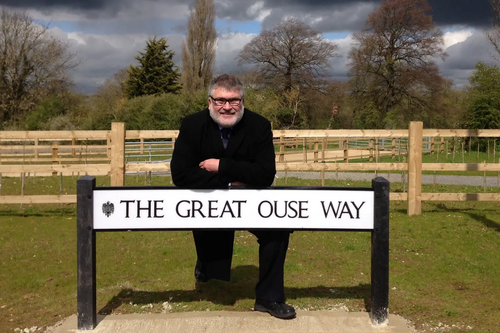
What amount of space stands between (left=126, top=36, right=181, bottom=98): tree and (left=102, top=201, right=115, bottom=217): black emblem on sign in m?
38.1

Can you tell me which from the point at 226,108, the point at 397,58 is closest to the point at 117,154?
the point at 226,108

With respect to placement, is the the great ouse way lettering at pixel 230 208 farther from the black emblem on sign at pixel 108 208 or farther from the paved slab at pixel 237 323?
the paved slab at pixel 237 323

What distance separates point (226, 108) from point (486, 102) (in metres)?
27.1

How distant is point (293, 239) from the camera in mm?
6922

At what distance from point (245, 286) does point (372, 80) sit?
36066 millimetres

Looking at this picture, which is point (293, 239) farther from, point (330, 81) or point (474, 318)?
point (330, 81)

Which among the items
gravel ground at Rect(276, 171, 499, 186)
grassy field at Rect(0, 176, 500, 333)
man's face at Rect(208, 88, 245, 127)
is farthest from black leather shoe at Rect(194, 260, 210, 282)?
gravel ground at Rect(276, 171, 499, 186)

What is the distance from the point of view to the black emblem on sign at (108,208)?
141 inches

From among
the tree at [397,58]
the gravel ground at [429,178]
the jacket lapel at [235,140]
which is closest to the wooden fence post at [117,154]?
the jacket lapel at [235,140]

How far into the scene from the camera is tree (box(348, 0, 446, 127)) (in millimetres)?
37656

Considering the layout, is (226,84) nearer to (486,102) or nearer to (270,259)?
(270,259)

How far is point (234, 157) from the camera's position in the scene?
12.4 feet

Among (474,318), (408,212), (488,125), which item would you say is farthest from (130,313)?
(488,125)

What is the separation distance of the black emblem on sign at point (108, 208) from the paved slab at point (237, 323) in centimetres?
85
